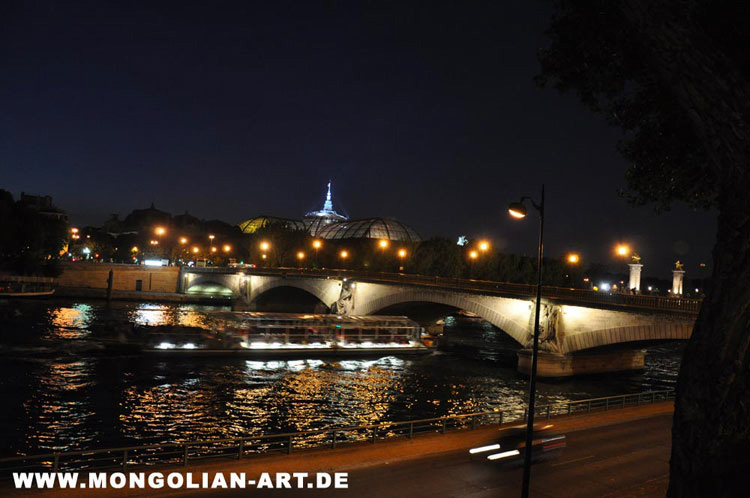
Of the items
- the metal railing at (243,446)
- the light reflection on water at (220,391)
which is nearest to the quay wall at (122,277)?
the light reflection on water at (220,391)

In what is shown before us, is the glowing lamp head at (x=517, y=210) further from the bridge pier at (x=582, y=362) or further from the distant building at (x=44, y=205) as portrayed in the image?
the distant building at (x=44, y=205)

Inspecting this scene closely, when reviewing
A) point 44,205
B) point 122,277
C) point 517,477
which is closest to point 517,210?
point 517,477

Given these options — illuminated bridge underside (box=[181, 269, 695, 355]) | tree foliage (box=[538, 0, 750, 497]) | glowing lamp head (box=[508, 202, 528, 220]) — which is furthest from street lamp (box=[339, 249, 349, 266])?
tree foliage (box=[538, 0, 750, 497])

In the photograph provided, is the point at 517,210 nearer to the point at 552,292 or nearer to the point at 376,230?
the point at 552,292

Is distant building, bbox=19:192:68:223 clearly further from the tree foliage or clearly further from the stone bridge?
the tree foliage

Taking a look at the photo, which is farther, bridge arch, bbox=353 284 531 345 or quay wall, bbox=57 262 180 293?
quay wall, bbox=57 262 180 293

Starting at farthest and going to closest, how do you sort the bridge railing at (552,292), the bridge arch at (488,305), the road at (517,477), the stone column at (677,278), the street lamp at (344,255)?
1. the street lamp at (344,255)
2. the stone column at (677,278)
3. the bridge arch at (488,305)
4. the bridge railing at (552,292)
5. the road at (517,477)

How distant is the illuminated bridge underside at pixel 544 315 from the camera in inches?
1464

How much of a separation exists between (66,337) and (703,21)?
5284 cm

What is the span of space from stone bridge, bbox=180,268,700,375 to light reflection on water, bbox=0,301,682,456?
1.85 metres

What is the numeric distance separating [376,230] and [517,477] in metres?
141

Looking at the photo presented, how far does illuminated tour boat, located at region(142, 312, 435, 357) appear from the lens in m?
50.3

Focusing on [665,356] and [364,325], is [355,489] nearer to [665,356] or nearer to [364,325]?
[364,325]

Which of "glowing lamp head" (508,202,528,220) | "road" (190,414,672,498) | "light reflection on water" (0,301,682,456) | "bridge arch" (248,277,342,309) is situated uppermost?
"glowing lamp head" (508,202,528,220)
